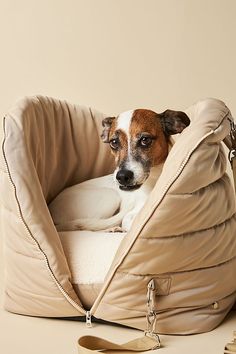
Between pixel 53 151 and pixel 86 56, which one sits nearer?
pixel 53 151

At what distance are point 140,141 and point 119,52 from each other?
93cm

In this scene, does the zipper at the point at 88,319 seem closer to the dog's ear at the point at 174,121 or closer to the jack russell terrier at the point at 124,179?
the jack russell terrier at the point at 124,179

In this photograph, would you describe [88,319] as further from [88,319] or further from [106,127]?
[106,127]

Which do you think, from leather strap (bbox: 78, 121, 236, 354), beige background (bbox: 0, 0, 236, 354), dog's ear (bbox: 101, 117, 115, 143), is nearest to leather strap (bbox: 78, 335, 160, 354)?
leather strap (bbox: 78, 121, 236, 354)

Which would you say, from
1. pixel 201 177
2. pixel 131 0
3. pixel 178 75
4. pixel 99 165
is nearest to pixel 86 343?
pixel 201 177

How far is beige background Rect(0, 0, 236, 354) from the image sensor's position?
301 cm

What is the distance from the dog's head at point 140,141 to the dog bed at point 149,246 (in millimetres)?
136

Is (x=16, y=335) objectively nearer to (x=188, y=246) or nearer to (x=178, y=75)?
(x=188, y=246)

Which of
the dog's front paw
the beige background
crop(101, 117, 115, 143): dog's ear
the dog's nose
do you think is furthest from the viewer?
the beige background

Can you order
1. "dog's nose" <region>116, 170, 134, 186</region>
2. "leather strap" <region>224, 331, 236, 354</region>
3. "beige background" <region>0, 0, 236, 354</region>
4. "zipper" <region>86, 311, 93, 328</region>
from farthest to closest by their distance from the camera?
"beige background" <region>0, 0, 236, 354</region>, "dog's nose" <region>116, 170, 134, 186</region>, "zipper" <region>86, 311, 93, 328</region>, "leather strap" <region>224, 331, 236, 354</region>

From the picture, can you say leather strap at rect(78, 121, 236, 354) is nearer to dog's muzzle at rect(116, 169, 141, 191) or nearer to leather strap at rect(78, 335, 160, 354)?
leather strap at rect(78, 335, 160, 354)

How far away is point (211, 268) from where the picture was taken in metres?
1.91

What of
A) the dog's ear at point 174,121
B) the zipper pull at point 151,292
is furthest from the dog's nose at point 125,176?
the zipper pull at point 151,292

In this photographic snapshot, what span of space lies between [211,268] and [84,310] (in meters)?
0.37
